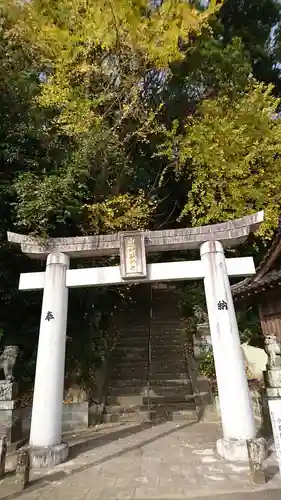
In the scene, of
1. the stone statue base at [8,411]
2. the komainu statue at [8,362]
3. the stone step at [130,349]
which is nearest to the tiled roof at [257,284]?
the stone step at [130,349]

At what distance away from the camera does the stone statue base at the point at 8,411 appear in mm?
7574

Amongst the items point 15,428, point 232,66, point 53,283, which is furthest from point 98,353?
point 232,66

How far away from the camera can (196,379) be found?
36.1 feet

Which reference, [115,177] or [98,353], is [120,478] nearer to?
[98,353]

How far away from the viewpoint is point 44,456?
5945mm

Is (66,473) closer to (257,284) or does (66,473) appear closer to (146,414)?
(146,414)

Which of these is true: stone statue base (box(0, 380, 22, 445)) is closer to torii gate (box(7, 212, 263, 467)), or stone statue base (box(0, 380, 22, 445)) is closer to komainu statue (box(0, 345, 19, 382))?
komainu statue (box(0, 345, 19, 382))

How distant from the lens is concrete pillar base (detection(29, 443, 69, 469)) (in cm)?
590

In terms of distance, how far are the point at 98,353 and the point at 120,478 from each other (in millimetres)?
5560

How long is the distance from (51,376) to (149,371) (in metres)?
6.05

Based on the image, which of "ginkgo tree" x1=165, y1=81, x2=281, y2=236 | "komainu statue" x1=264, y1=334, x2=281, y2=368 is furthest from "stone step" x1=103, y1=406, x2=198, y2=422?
"ginkgo tree" x1=165, y1=81, x2=281, y2=236

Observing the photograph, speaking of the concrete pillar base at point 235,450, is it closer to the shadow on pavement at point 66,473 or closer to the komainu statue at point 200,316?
the shadow on pavement at point 66,473

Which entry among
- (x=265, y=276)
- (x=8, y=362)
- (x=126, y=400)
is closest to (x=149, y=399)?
(x=126, y=400)

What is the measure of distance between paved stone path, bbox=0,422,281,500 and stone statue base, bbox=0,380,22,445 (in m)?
1.47
